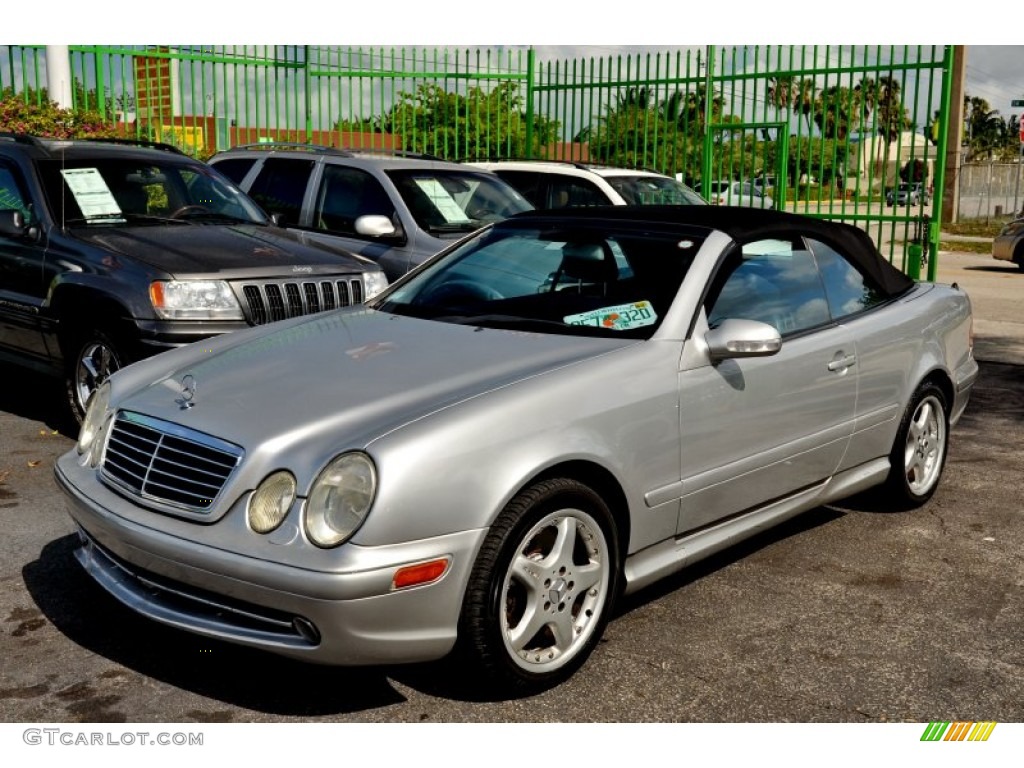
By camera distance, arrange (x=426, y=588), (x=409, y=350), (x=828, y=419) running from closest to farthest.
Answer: (x=426, y=588)
(x=409, y=350)
(x=828, y=419)

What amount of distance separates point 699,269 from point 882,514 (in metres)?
2.03

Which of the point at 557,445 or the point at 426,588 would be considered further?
the point at 557,445

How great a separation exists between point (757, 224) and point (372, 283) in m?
2.99

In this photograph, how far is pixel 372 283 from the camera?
736cm

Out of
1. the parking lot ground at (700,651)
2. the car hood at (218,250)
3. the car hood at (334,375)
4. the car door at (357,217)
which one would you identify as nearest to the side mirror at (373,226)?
the car door at (357,217)

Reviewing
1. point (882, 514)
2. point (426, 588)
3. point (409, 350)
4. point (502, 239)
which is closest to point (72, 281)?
point (502, 239)

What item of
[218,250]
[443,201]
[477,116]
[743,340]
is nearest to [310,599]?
[743,340]

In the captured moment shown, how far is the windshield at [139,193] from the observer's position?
24.3 feet

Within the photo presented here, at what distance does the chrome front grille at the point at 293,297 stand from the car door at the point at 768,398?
2806 millimetres

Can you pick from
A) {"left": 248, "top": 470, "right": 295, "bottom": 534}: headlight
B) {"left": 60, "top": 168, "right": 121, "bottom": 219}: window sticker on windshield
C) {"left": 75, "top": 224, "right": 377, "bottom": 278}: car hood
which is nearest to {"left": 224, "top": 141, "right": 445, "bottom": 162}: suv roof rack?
{"left": 75, "top": 224, "right": 377, "bottom": 278}: car hood

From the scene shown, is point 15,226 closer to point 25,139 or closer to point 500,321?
point 25,139

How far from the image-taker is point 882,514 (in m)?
5.92

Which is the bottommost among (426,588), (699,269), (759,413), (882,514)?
(882,514)
